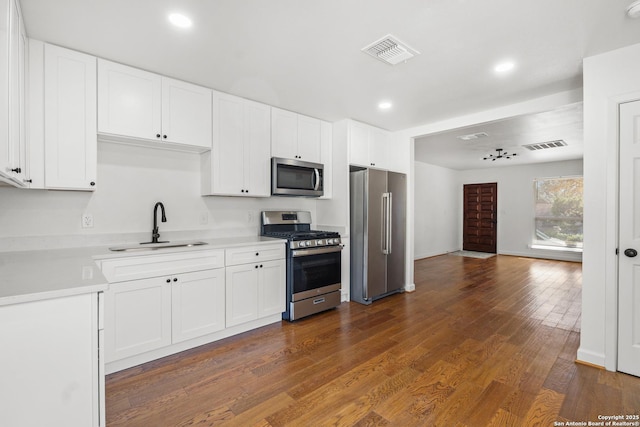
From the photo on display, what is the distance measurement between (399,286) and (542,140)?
3.77 meters

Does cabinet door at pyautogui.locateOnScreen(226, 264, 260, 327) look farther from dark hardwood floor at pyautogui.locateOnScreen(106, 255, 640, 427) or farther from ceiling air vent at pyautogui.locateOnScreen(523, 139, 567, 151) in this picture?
ceiling air vent at pyautogui.locateOnScreen(523, 139, 567, 151)

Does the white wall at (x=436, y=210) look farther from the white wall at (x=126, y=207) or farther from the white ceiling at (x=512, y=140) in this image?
the white wall at (x=126, y=207)

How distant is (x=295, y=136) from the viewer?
3.81 metres

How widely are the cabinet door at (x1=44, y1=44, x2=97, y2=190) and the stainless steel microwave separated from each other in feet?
5.54

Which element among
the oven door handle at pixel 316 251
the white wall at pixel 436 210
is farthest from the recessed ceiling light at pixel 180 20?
the white wall at pixel 436 210

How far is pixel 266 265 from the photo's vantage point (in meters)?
3.21

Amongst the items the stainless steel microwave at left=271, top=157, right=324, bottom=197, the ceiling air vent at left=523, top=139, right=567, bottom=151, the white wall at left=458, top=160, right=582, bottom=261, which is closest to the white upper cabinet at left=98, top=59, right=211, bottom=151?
the stainless steel microwave at left=271, top=157, right=324, bottom=197

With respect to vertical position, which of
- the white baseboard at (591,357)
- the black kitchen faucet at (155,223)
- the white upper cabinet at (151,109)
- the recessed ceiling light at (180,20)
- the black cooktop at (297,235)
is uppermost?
the recessed ceiling light at (180,20)

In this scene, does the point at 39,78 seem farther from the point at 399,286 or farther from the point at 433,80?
the point at 399,286

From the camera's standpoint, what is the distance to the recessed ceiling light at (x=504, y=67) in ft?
8.45

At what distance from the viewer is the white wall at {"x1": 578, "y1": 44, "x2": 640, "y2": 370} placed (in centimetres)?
236

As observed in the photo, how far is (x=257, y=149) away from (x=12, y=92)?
2.02 metres

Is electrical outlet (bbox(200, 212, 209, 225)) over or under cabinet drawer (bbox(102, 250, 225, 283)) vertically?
over

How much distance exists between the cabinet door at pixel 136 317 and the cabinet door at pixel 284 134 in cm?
190
